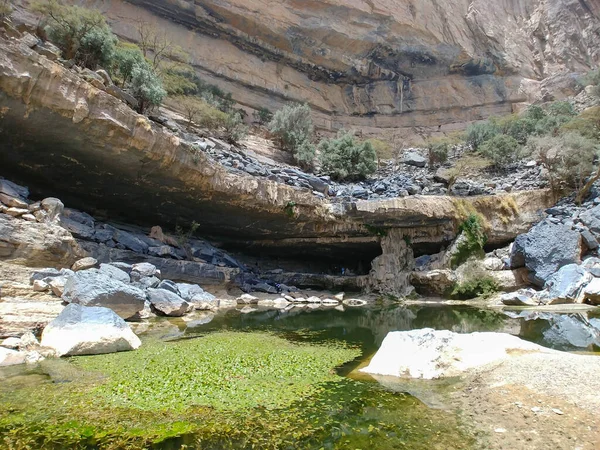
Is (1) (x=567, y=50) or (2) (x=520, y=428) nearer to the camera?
(2) (x=520, y=428)

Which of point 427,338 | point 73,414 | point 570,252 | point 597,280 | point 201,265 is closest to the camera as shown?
point 73,414

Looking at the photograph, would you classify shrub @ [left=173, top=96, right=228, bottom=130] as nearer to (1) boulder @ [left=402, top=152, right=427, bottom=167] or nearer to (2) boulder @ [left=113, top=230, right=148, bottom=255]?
(2) boulder @ [left=113, top=230, right=148, bottom=255]

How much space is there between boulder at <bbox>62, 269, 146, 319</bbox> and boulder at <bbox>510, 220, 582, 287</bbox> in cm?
1681

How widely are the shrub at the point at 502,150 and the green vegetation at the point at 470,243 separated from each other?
893 cm

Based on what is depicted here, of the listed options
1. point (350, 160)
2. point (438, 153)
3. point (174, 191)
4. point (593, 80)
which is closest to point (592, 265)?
point (438, 153)

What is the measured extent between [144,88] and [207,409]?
61.2ft

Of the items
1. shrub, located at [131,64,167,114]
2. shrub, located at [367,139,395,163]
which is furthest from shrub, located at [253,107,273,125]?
shrub, located at [131,64,167,114]

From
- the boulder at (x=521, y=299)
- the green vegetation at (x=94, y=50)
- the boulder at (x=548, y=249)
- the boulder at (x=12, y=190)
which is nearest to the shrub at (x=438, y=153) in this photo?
the boulder at (x=548, y=249)

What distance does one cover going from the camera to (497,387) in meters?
5.01

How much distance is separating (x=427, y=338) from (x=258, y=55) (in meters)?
41.3

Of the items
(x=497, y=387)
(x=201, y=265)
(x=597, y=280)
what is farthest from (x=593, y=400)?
(x=201, y=265)

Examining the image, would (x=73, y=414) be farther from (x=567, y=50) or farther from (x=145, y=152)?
(x=567, y=50)

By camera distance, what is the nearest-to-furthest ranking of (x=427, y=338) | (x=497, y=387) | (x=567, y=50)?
(x=497, y=387)
(x=427, y=338)
(x=567, y=50)

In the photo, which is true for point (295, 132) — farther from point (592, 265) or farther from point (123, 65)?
point (592, 265)
